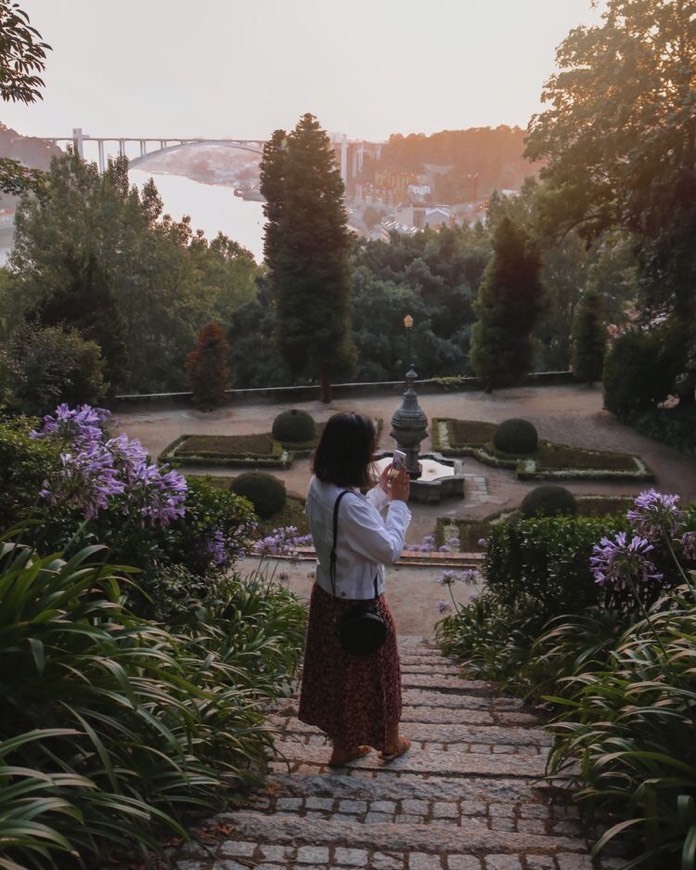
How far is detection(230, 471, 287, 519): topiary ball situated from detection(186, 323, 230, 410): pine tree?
774 centimetres

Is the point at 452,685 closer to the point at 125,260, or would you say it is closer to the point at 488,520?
the point at 488,520

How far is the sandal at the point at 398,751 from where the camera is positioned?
3891 millimetres

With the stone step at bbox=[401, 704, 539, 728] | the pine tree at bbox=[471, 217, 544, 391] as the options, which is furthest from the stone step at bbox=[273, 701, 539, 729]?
the pine tree at bbox=[471, 217, 544, 391]

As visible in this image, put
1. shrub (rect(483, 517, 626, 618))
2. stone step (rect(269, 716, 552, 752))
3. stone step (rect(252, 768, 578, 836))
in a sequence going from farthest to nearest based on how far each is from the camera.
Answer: shrub (rect(483, 517, 626, 618))
stone step (rect(269, 716, 552, 752))
stone step (rect(252, 768, 578, 836))

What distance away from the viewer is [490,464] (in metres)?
17.0

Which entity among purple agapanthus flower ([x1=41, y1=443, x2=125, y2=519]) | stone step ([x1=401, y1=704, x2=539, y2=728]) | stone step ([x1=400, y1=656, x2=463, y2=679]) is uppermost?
purple agapanthus flower ([x1=41, y1=443, x2=125, y2=519])

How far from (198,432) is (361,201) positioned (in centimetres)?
8013

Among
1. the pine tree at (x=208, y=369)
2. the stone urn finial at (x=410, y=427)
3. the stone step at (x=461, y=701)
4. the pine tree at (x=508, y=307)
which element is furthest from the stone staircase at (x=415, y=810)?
the pine tree at (x=508, y=307)

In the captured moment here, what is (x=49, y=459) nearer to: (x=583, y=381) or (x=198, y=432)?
(x=198, y=432)

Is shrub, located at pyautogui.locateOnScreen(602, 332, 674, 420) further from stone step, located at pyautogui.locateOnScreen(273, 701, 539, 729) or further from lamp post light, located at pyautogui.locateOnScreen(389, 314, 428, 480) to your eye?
stone step, located at pyautogui.locateOnScreen(273, 701, 539, 729)

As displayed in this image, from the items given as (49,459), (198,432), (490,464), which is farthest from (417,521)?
(49,459)

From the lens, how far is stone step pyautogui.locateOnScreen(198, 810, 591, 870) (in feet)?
8.95

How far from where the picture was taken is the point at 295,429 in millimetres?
18250

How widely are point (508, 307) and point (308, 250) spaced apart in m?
4.88
